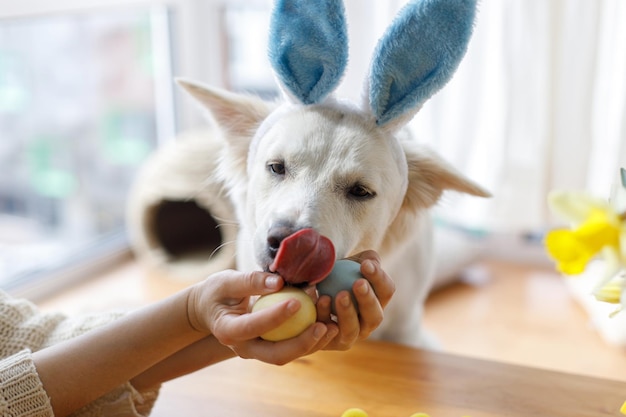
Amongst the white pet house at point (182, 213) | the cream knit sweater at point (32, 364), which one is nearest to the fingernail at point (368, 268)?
the cream knit sweater at point (32, 364)

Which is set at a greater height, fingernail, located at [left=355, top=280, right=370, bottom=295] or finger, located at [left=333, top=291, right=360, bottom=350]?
fingernail, located at [left=355, top=280, right=370, bottom=295]

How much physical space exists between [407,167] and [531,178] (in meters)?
0.88

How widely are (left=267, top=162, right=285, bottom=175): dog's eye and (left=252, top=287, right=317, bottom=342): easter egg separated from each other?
0.25 m

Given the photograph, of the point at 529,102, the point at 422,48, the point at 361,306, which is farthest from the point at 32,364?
the point at 529,102

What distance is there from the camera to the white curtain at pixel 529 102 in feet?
5.35

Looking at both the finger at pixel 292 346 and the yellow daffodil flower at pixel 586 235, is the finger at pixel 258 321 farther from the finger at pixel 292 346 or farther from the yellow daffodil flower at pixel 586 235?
the yellow daffodil flower at pixel 586 235

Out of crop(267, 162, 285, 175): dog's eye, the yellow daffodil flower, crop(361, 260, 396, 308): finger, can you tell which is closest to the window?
crop(267, 162, 285, 175): dog's eye

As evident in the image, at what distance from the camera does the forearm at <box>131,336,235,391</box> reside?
0.85 metres

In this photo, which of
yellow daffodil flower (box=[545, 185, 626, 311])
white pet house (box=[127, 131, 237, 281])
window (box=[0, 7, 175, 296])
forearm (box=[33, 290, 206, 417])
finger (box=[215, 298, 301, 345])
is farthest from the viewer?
window (box=[0, 7, 175, 296])

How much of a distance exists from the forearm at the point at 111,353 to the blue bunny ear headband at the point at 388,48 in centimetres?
35

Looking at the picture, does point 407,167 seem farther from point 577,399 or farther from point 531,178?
point 531,178

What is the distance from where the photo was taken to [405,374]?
98 cm

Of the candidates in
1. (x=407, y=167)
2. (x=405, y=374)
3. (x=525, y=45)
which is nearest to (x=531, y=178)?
(x=525, y=45)

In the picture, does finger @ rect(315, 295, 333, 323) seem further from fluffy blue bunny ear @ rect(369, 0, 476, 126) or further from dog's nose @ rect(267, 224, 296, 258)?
fluffy blue bunny ear @ rect(369, 0, 476, 126)
